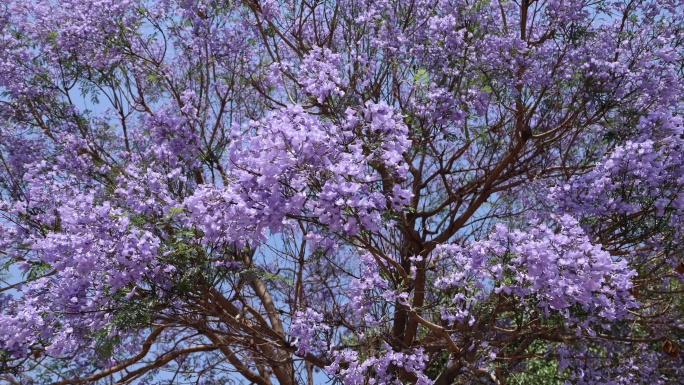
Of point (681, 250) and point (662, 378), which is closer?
point (681, 250)

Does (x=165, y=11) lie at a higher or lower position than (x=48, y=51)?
higher

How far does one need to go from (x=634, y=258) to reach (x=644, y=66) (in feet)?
5.51

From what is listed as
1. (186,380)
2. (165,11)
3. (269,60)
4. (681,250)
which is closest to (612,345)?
(681,250)

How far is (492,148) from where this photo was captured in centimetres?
835

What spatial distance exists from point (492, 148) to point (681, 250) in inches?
123

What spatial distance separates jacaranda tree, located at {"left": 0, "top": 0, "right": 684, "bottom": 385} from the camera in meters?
4.46

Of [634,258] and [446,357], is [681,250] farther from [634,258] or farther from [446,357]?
[446,357]

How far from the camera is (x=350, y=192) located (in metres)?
3.85

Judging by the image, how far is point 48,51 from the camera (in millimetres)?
8008

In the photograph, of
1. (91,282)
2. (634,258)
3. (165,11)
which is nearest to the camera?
(91,282)

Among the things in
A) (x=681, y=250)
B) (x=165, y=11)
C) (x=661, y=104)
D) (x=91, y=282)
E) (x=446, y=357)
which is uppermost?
(x=165, y=11)

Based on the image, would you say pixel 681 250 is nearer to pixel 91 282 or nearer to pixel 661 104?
pixel 661 104

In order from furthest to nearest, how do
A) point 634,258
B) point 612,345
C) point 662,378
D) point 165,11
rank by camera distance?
point 165,11 < point 662,378 < point 612,345 < point 634,258

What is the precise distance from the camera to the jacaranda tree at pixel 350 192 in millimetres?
4461
